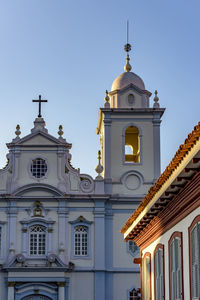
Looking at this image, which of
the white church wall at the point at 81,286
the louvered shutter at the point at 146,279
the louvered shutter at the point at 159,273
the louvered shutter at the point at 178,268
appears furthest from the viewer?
the white church wall at the point at 81,286

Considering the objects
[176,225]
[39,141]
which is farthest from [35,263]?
[176,225]

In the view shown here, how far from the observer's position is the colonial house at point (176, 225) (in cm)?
1006

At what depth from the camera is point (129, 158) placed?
39.8 metres

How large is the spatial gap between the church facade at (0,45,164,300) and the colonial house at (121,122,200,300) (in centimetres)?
1850

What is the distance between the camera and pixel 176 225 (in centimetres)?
1263

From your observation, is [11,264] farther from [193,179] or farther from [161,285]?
[193,179]

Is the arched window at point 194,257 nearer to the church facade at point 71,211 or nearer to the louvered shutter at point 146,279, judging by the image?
the louvered shutter at point 146,279

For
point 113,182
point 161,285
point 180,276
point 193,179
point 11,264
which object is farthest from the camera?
point 113,182

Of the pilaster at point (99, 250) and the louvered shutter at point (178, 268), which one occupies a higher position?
the pilaster at point (99, 250)

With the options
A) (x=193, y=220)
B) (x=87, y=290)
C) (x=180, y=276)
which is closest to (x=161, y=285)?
(x=180, y=276)

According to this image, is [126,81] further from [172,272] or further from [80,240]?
[172,272]

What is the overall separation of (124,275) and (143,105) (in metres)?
10.0

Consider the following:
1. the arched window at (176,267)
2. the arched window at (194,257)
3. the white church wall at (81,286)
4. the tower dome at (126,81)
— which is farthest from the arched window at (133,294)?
the arched window at (194,257)

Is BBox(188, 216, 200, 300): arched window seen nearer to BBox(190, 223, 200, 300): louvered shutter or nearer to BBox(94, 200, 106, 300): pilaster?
BBox(190, 223, 200, 300): louvered shutter
